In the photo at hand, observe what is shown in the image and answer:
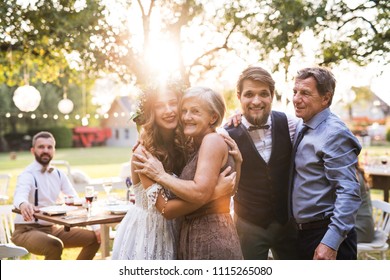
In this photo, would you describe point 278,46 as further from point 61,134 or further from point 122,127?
point 122,127

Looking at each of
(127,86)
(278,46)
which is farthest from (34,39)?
(278,46)

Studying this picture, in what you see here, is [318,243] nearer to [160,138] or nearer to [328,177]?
[328,177]

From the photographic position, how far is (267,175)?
105 inches

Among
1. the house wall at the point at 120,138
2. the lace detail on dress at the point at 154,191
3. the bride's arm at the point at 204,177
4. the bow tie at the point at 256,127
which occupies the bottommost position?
the house wall at the point at 120,138

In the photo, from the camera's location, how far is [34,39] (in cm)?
511

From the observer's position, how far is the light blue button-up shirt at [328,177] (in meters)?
2.24

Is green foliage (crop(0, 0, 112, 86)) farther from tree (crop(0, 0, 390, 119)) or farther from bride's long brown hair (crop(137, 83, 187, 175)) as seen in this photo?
bride's long brown hair (crop(137, 83, 187, 175))

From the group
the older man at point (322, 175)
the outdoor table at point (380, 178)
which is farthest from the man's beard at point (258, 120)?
the outdoor table at point (380, 178)

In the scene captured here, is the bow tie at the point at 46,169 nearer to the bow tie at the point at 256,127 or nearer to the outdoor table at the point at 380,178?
the bow tie at the point at 256,127

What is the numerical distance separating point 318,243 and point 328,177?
14.6 inches

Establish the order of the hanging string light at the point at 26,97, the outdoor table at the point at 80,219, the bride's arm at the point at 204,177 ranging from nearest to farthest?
the bride's arm at the point at 204,177 → the outdoor table at the point at 80,219 → the hanging string light at the point at 26,97

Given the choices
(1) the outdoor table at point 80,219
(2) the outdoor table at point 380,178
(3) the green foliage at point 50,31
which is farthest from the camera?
(2) the outdoor table at point 380,178

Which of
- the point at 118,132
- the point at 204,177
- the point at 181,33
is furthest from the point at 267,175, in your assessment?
the point at 118,132

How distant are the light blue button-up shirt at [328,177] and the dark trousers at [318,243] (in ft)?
0.24
